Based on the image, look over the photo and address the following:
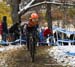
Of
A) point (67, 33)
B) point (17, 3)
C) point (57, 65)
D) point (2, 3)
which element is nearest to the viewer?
point (57, 65)

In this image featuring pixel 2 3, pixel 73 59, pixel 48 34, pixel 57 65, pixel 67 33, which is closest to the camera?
pixel 57 65

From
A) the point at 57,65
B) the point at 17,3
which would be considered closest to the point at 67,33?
the point at 17,3

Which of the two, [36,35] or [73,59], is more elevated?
[36,35]

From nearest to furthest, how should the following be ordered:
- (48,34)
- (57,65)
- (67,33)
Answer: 1. (57,65)
2. (48,34)
3. (67,33)

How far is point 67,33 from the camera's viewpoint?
17.9m

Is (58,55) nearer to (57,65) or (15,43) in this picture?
(57,65)

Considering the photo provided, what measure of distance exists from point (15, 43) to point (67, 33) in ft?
9.44

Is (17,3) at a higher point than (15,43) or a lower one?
higher

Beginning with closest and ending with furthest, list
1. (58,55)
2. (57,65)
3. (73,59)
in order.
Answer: (57,65)
(73,59)
(58,55)

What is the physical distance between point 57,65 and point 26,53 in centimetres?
279

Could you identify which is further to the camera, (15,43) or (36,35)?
(15,43)

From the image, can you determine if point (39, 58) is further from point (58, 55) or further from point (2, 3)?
point (2, 3)

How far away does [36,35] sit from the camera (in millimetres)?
11609

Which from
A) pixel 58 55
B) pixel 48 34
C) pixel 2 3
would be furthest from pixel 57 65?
pixel 2 3
